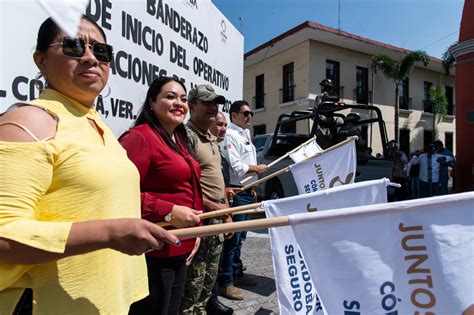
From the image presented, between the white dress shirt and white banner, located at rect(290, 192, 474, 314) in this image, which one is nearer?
white banner, located at rect(290, 192, 474, 314)

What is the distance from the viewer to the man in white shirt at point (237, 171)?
11.8 feet

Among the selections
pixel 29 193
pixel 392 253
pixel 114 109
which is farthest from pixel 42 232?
pixel 114 109

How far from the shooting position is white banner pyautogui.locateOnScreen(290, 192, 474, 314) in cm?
121

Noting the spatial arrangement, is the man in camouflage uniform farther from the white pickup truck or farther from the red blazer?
the white pickup truck

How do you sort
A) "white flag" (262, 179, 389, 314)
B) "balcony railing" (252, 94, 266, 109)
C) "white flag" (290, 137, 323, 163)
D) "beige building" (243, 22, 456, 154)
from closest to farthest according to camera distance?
"white flag" (262, 179, 389, 314) → "white flag" (290, 137, 323, 163) → "beige building" (243, 22, 456, 154) → "balcony railing" (252, 94, 266, 109)

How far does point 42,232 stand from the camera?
878 mm

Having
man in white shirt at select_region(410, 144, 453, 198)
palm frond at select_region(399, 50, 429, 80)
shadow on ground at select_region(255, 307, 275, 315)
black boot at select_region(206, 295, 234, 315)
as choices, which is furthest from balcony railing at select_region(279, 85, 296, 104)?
black boot at select_region(206, 295, 234, 315)

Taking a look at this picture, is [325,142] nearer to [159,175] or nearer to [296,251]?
[296,251]

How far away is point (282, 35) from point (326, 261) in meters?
17.0

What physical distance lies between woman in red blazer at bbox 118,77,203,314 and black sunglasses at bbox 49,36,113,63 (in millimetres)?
593

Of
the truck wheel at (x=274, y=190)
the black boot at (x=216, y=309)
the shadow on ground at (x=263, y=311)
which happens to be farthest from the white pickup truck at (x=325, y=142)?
the black boot at (x=216, y=309)

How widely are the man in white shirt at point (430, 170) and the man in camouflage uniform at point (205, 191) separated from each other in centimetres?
874

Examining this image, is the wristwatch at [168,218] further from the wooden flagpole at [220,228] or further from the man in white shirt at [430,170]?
the man in white shirt at [430,170]

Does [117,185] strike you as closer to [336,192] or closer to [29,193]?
[29,193]
